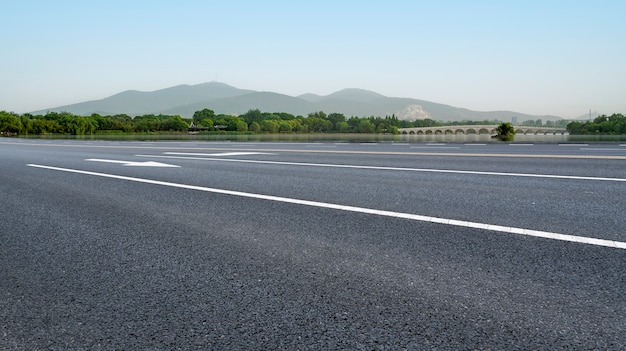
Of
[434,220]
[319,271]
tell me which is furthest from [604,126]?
[319,271]

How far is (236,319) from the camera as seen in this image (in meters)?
2.50

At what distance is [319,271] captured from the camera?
10.8 ft

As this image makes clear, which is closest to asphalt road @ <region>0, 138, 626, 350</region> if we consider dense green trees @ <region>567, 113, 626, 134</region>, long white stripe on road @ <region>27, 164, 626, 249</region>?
long white stripe on road @ <region>27, 164, 626, 249</region>

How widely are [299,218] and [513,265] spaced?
2.52 meters

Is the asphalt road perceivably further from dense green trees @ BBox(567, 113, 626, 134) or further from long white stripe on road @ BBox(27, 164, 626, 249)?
dense green trees @ BBox(567, 113, 626, 134)

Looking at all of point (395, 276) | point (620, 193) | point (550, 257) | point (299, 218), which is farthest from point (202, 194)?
point (620, 193)

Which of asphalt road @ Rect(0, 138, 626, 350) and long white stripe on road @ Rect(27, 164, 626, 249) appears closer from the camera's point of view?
asphalt road @ Rect(0, 138, 626, 350)

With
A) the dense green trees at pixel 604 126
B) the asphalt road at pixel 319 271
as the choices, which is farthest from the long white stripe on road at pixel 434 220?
the dense green trees at pixel 604 126

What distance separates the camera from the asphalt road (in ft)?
7.63

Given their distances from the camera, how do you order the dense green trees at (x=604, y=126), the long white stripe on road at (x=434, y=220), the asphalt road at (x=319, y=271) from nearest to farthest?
the asphalt road at (x=319, y=271) → the long white stripe on road at (x=434, y=220) → the dense green trees at (x=604, y=126)

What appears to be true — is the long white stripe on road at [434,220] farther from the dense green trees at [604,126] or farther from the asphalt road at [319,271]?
the dense green trees at [604,126]

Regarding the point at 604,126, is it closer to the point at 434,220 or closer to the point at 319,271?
the point at 434,220

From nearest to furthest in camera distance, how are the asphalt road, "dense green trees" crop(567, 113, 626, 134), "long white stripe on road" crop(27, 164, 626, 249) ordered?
the asphalt road, "long white stripe on road" crop(27, 164, 626, 249), "dense green trees" crop(567, 113, 626, 134)

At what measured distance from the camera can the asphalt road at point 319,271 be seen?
233cm
